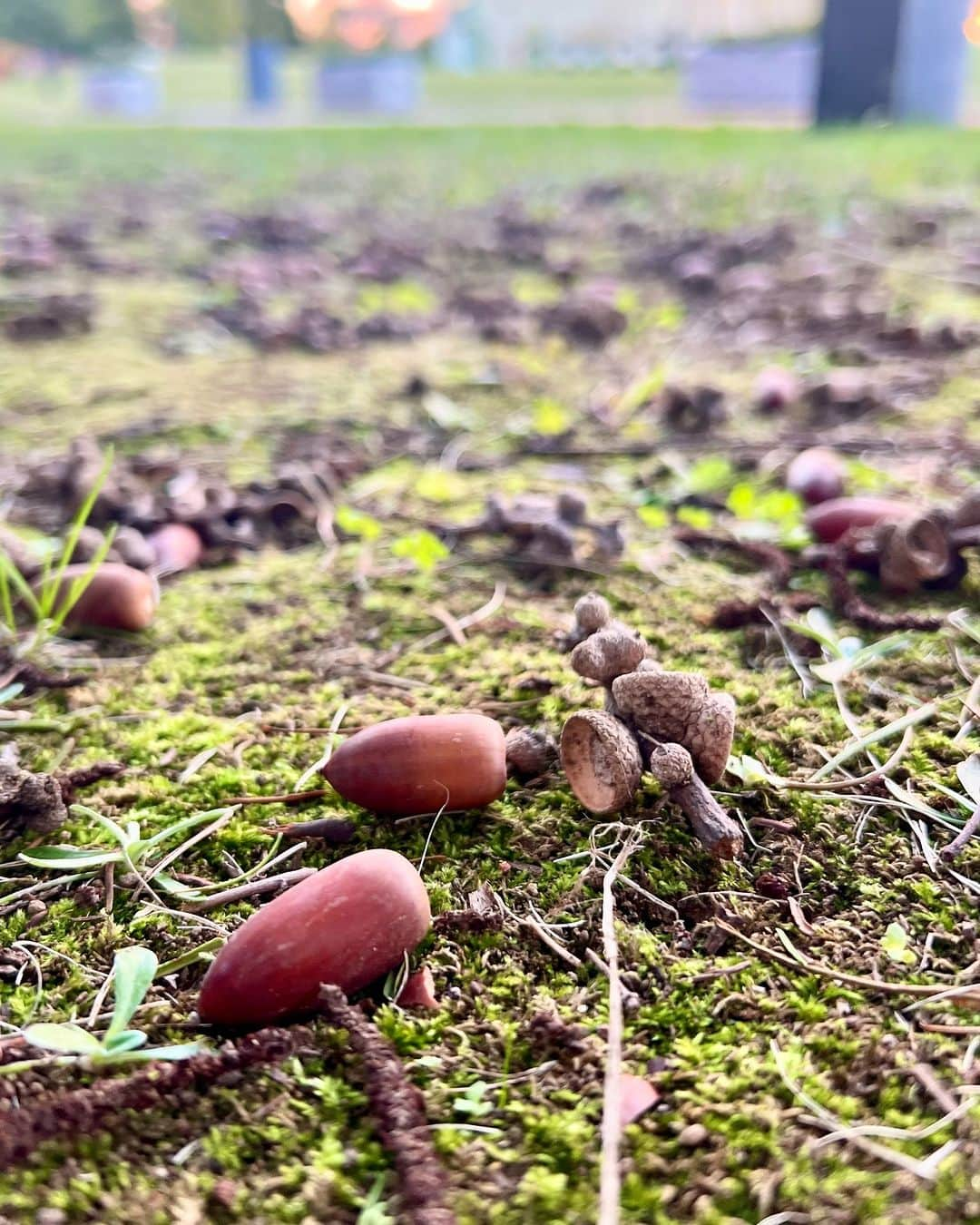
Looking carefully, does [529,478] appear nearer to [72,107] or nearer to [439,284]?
[439,284]

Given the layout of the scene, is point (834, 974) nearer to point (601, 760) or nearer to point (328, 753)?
point (601, 760)

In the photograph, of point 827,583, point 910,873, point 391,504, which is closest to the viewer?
point 910,873

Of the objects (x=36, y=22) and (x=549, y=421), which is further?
(x=36, y=22)

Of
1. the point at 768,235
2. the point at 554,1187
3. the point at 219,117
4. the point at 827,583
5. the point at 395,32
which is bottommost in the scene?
the point at 554,1187

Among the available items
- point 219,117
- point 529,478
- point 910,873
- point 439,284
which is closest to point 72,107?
point 219,117

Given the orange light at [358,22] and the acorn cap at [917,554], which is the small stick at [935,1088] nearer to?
the acorn cap at [917,554]

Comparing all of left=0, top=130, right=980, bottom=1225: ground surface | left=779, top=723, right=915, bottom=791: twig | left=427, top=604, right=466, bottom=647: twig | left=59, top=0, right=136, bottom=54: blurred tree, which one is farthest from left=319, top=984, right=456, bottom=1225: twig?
left=59, top=0, right=136, bottom=54: blurred tree

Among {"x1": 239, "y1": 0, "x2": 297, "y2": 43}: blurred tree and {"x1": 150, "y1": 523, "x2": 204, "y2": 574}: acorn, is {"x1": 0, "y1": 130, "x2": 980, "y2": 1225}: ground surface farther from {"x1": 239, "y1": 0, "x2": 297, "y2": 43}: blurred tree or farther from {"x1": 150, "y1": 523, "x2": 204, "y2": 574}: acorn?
{"x1": 239, "y1": 0, "x2": 297, "y2": 43}: blurred tree

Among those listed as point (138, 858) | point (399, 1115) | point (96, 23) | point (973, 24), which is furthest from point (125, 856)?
point (96, 23)
